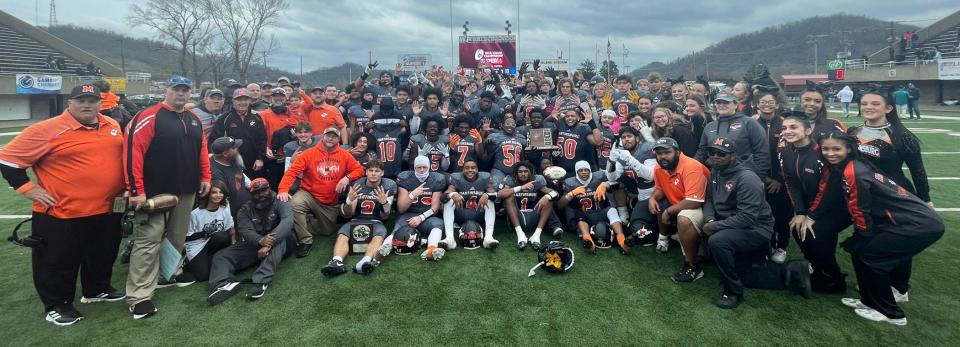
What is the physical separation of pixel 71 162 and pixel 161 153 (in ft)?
2.13

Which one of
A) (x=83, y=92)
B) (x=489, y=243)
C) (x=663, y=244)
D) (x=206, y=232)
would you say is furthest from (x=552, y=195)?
(x=83, y=92)

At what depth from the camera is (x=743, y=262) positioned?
482 centimetres

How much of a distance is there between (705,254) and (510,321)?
9.22ft

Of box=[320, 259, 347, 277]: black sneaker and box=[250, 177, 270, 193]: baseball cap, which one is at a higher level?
box=[250, 177, 270, 193]: baseball cap

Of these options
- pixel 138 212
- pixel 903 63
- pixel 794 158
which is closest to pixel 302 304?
pixel 138 212

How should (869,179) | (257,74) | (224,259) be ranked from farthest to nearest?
(257,74)
(224,259)
(869,179)

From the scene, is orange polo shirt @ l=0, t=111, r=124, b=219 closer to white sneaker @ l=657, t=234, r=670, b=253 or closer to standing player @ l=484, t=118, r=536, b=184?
standing player @ l=484, t=118, r=536, b=184

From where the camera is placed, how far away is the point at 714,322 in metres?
4.11

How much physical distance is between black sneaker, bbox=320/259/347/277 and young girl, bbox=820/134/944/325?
4.95 metres

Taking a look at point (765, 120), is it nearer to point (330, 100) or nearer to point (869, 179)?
point (869, 179)

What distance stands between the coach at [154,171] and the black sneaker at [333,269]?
5.05 ft

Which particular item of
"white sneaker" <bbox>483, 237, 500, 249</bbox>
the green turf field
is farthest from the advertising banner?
"white sneaker" <bbox>483, 237, 500, 249</bbox>

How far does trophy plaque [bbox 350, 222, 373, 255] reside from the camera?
19.2ft

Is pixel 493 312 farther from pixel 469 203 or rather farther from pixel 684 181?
pixel 684 181
